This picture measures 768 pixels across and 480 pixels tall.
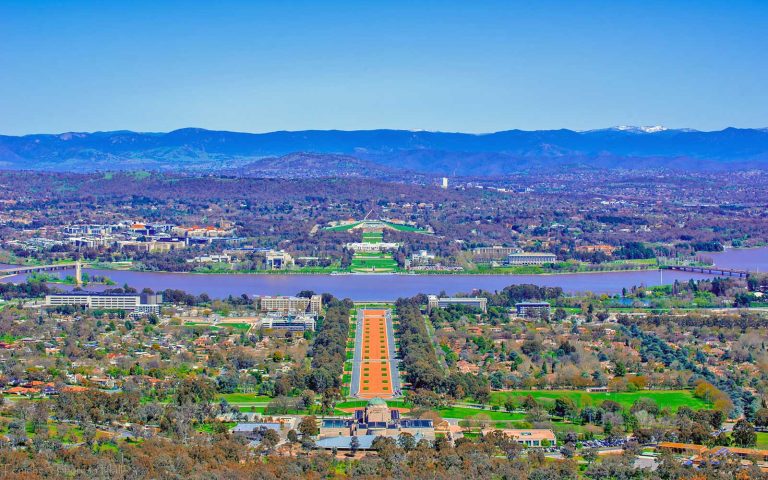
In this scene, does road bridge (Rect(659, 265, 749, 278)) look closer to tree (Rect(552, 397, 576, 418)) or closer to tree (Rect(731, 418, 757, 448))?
tree (Rect(552, 397, 576, 418))

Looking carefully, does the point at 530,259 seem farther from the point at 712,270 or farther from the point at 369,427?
the point at 369,427

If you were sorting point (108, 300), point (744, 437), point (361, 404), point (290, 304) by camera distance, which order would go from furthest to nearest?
point (108, 300) < point (290, 304) < point (361, 404) < point (744, 437)

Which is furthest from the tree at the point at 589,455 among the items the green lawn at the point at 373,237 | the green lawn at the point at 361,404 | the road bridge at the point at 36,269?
the green lawn at the point at 373,237

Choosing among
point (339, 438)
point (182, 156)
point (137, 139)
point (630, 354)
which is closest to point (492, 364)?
point (630, 354)

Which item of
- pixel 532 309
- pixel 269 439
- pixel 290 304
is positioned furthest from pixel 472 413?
pixel 290 304

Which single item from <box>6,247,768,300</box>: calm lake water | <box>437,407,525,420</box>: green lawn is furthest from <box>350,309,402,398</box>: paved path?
<box>6,247,768,300</box>: calm lake water

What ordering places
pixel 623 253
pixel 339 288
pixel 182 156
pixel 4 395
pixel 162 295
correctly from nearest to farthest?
pixel 4 395 → pixel 162 295 → pixel 339 288 → pixel 623 253 → pixel 182 156

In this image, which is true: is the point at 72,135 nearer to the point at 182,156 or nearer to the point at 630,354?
the point at 182,156
